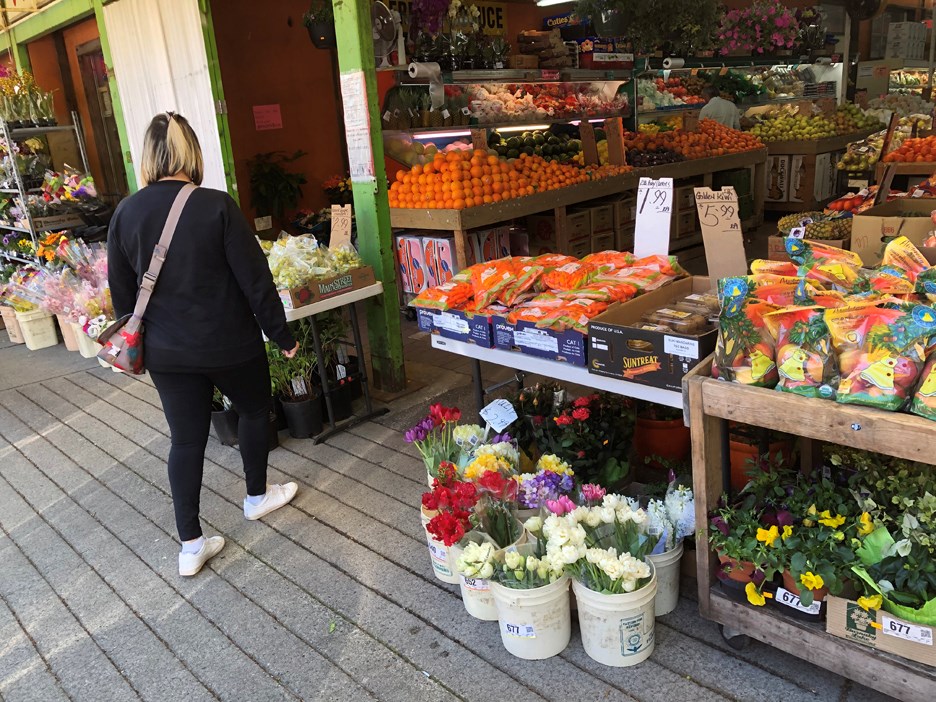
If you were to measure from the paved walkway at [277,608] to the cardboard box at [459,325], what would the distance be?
2.60 feet

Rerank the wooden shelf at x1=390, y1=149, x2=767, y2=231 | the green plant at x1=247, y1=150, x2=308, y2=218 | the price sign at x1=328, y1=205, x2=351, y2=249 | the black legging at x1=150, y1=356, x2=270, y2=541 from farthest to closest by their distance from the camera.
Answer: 1. the green plant at x1=247, y1=150, x2=308, y2=218
2. the wooden shelf at x1=390, y1=149, x2=767, y2=231
3. the price sign at x1=328, y1=205, x2=351, y2=249
4. the black legging at x1=150, y1=356, x2=270, y2=541

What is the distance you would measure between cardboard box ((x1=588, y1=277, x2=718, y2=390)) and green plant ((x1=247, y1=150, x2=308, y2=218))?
5.32 meters

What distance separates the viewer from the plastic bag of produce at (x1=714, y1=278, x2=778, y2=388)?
1953 millimetres

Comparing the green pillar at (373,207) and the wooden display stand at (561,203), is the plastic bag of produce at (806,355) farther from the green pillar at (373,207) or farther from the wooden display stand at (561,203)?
the wooden display stand at (561,203)

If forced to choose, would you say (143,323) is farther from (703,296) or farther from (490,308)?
(703,296)

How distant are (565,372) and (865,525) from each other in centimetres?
111

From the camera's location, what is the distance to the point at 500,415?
9.46 ft

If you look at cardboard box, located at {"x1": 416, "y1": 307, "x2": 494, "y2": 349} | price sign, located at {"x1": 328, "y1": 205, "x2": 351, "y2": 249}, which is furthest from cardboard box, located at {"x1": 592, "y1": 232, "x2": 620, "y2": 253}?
cardboard box, located at {"x1": 416, "y1": 307, "x2": 494, "y2": 349}

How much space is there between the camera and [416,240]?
19.3ft

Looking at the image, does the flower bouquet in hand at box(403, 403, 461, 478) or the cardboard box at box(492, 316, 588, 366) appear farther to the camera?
the flower bouquet in hand at box(403, 403, 461, 478)

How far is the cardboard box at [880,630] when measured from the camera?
1781 millimetres

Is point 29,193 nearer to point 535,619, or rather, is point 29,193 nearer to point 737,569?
point 535,619

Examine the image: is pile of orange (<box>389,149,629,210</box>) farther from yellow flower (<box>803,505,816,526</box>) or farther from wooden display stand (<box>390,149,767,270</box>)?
yellow flower (<box>803,505,816,526</box>)

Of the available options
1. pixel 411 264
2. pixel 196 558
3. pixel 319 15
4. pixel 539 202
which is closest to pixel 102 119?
pixel 319 15
